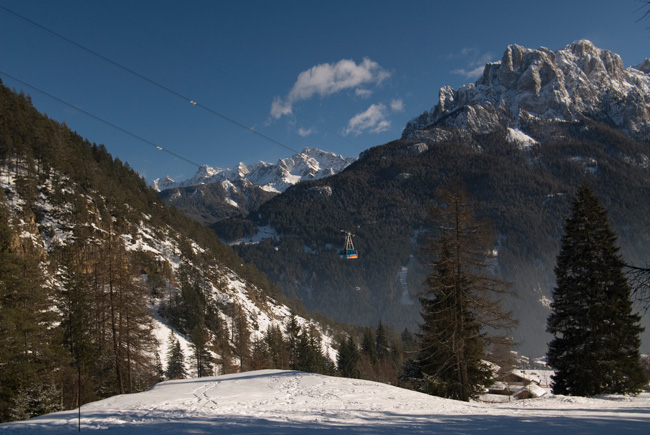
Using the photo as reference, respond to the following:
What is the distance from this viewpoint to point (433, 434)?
730 centimetres

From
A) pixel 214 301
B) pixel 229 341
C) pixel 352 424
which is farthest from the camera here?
pixel 214 301

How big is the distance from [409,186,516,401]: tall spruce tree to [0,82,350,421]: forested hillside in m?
13.3

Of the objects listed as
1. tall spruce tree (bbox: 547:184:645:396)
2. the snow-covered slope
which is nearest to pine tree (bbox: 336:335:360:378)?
the snow-covered slope

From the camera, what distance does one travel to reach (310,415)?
30.1 feet

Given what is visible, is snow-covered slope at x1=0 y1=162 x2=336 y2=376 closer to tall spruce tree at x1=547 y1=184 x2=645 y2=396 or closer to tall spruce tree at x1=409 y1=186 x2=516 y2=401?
tall spruce tree at x1=409 y1=186 x2=516 y2=401

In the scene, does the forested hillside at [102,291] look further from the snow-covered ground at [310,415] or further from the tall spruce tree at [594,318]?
the tall spruce tree at [594,318]

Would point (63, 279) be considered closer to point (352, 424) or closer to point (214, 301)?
point (352, 424)

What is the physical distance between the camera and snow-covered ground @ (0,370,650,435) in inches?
307

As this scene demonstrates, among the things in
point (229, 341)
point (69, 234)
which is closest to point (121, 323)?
point (69, 234)

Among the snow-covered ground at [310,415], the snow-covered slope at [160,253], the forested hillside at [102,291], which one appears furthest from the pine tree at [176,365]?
the snow-covered ground at [310,415]

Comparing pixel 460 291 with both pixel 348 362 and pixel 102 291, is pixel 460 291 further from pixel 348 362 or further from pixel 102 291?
pixel 348 362

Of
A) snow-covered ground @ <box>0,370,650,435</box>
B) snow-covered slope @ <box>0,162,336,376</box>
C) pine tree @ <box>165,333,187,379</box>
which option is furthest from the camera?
snow-covered slope @ <box>0,162,336,376</box>

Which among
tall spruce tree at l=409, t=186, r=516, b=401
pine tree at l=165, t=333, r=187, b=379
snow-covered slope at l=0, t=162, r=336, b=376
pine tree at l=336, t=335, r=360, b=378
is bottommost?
pine tree at l=336, t=335, r=360, b=378

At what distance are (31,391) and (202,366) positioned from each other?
27.8 metres
